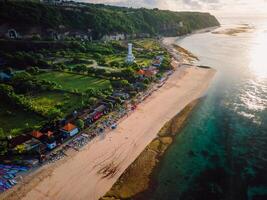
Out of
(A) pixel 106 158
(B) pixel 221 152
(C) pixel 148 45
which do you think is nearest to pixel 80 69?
(A) pixel 106 158

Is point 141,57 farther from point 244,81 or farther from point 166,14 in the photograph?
point 166,14

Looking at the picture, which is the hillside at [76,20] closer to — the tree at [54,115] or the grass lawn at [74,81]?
the grass lawn at [74,81]

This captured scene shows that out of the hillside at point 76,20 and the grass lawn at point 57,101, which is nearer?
the grass lawn at point 57,101

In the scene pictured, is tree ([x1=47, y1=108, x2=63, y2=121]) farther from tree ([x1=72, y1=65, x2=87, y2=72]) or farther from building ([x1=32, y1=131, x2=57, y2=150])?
tree ([x1=72, y1=65, x2=87, y2=72])

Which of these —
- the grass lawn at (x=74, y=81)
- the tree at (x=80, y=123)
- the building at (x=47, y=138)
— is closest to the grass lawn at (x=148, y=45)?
the grass lawn at (x=74, y=81)

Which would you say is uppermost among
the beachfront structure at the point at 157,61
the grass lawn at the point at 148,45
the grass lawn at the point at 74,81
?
the beachfront structure at the point at 157,61

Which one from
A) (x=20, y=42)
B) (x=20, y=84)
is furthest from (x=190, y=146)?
(x=20, y=42)

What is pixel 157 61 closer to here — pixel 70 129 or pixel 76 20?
pixel 70 129
